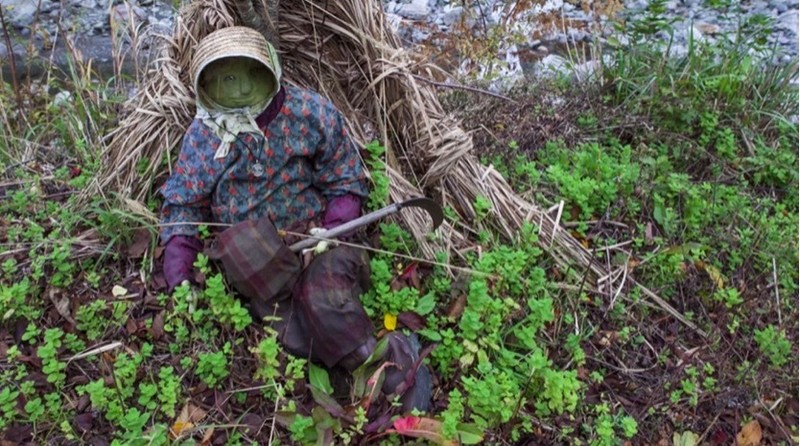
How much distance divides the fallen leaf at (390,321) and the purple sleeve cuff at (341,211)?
44 centimetres

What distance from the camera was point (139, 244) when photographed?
9.25ft

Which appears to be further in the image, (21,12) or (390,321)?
(21,12)

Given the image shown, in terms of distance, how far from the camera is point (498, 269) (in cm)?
277

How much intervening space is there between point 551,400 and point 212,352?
4.20 feet

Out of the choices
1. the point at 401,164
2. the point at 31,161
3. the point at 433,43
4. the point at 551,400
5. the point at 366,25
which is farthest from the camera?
the point at 433,43

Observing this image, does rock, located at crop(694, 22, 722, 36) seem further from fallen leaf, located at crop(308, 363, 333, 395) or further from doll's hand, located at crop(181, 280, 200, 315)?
doll's hand, located at crop(181, 280, 200, 315)

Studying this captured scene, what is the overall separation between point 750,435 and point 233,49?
7.97ft

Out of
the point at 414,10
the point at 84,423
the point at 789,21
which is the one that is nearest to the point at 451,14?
the point at 414,10

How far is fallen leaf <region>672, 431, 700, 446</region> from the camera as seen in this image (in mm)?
2492

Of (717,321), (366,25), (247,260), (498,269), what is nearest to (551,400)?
(498,269)

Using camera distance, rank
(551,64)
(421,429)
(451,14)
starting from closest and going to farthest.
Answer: (421,429)
(551,64)
(451,14)

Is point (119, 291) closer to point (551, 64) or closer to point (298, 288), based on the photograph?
point (298, 288)

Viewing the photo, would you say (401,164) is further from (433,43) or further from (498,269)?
(433,43)

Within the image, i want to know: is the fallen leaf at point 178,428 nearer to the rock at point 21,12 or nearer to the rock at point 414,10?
the rock at point 414,10
